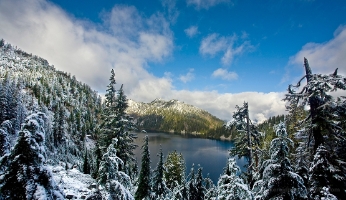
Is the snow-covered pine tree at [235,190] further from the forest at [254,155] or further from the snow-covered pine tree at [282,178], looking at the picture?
the snow-covered pine tree at [282,178]

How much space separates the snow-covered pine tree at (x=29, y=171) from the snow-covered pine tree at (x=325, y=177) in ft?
31.2

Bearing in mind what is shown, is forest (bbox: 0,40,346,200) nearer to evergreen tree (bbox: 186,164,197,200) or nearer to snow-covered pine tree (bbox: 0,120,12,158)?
snow-covered pine tree (bbox: 0,120,12,158)

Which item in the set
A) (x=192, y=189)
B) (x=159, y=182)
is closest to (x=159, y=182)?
(x=159, y=182)

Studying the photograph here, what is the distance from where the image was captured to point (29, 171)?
415cm

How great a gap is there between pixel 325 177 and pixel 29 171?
1056 centimetres

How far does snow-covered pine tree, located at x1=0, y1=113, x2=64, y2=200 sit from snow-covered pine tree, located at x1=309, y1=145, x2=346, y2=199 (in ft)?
31.2

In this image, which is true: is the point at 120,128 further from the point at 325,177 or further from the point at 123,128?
the point at 325,177

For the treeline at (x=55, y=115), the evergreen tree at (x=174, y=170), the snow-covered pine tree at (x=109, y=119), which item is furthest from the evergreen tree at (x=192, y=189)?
the evergreen tree at (x=174, y=170)

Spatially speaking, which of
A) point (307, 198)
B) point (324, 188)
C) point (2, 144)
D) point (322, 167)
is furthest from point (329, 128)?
point (2, 144)

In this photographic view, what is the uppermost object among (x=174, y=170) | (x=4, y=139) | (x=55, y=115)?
(x=55, y=115)

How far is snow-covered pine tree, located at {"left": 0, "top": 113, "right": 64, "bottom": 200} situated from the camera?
3.99 metres

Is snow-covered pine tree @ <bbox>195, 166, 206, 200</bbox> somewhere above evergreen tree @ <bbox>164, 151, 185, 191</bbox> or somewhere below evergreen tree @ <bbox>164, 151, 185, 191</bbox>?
above

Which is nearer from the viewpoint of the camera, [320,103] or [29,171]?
[29,171]

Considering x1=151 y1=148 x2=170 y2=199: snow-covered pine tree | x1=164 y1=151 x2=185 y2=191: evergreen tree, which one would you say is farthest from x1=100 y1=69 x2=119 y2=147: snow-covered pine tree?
x1=164 y1=151 x2=185 y2=191: evergreen tree
